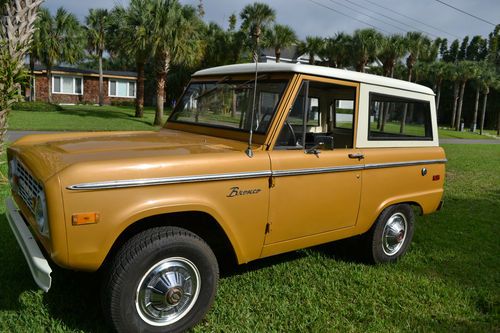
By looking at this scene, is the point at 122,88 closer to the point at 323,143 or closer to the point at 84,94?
the point at 84,94

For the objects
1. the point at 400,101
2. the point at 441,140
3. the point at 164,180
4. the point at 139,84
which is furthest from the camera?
the point at 441,140

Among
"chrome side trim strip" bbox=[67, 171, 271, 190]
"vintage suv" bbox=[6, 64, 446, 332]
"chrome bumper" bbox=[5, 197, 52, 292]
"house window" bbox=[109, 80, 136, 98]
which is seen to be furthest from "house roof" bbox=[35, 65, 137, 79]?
"chrome side trim strip" bbox=[67, 171, 271, 190]

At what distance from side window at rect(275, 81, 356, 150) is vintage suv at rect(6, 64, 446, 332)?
2 centimetres

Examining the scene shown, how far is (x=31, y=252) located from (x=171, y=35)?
20337mm

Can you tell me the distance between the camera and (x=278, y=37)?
1261 inches

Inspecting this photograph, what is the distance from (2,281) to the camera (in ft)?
12.3

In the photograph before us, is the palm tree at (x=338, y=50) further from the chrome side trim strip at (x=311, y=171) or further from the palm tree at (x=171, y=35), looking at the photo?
the chrome side trim strip at (x=311, y=171)

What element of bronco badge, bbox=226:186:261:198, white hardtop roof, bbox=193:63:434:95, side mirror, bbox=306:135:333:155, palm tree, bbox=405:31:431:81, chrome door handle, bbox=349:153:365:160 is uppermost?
palm tree, bbox=405:31:431:81

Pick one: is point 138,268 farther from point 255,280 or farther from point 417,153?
point 417,153

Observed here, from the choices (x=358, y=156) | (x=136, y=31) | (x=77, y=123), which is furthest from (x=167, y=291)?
(x=136, y=31)

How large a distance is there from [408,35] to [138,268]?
36353 millimetres

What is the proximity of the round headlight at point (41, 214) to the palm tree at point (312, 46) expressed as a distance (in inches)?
1404

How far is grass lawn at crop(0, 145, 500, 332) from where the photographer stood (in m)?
3.40

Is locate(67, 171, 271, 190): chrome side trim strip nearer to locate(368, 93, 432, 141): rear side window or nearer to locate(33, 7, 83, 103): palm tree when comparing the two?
locate(368, 93, 432, 141): rear side window
